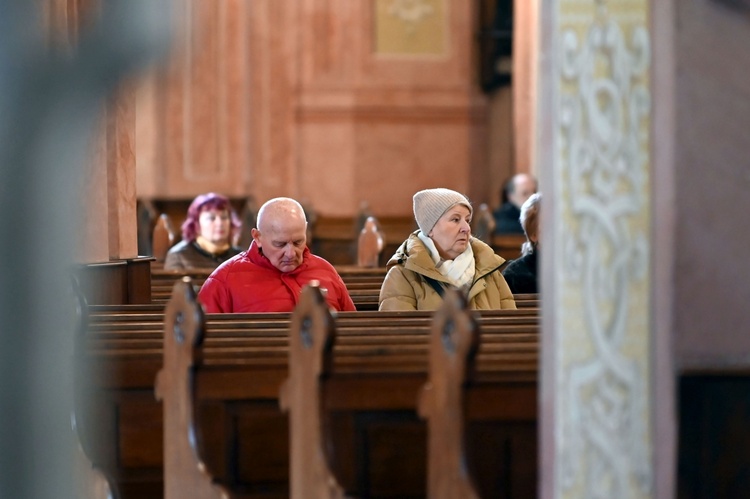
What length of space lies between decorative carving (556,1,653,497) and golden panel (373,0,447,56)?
10.5 metres

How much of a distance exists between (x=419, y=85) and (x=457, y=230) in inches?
309

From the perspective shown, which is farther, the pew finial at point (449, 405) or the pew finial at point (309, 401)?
the pew finial at point (309, 401)

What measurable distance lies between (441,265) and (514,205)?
192 inches

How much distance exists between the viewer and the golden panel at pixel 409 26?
12906 millimetres

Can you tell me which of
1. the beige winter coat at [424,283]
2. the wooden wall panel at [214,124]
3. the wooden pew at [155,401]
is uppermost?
the wooden wall panel at [214,124]

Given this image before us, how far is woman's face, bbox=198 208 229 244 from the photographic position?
7.96m

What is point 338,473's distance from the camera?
3.19 m

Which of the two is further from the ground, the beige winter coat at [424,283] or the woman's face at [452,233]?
the woman's face at [452,233]

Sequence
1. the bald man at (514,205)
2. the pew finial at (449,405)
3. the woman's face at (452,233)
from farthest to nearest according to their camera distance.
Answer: the bald man at (514,205), the woman's face at (452,233), the pew finial at (449,405)

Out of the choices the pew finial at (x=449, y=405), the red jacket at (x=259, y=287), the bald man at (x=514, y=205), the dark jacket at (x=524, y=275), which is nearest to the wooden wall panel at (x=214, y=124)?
the bald man at (x=514, y=205)

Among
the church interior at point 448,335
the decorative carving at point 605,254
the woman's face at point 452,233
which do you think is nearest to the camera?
the church interior at point 448,335

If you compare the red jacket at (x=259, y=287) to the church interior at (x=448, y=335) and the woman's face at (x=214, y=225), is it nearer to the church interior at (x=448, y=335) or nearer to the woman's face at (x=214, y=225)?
the church interior at (x=448, y=335)

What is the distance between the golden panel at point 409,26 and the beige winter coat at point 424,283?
785cm

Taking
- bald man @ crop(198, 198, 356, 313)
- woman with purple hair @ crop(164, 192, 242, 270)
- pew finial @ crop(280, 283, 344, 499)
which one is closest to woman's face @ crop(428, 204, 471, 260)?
bald man @ crop(198, 198, 356, 313)
